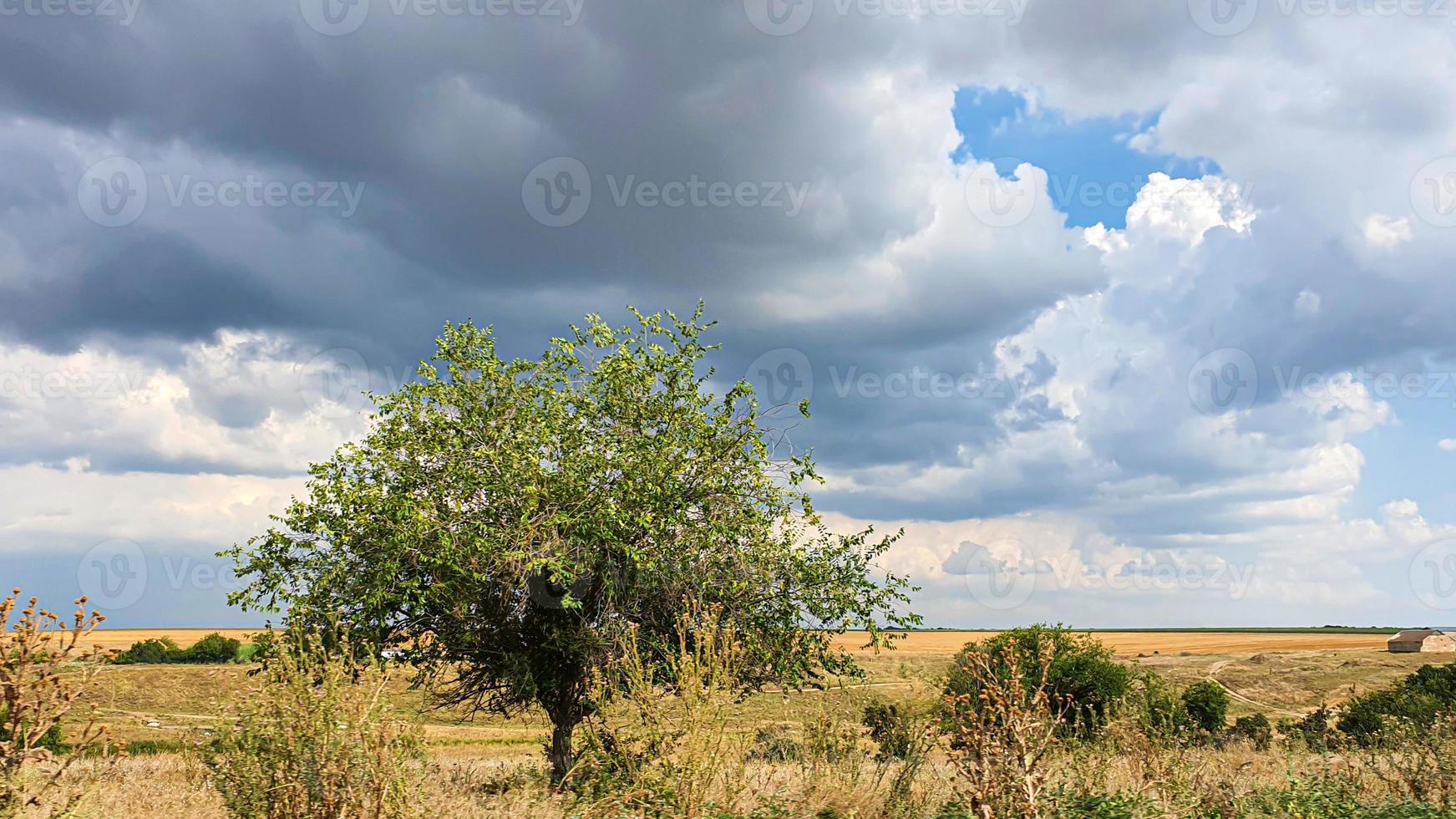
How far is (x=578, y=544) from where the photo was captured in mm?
13914

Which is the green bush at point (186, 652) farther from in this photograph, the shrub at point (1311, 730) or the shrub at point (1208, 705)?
the shrub at point (1311, 730)

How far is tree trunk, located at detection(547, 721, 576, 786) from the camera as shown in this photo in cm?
1480

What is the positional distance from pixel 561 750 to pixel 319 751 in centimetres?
844

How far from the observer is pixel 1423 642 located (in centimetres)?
8950

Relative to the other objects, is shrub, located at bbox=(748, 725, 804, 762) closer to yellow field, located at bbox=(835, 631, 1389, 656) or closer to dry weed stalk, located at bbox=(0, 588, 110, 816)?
dry weed stalk, located at bbox=(0, 588, 110, 816)

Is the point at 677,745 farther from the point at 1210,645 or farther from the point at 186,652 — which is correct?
the point at 1210,645

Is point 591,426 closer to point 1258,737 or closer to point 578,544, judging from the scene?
point 578,544

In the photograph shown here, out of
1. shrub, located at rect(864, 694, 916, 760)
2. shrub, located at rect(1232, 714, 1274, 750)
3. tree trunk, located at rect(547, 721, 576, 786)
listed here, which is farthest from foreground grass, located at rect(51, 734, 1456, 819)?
shrub, located at rect(1232, 714, 1274, 750)

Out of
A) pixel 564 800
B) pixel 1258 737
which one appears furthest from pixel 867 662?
pixel 564 800

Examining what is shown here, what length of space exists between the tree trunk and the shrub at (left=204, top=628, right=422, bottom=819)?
737cm

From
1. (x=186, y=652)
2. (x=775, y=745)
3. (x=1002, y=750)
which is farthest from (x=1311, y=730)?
(x=186, y=652)

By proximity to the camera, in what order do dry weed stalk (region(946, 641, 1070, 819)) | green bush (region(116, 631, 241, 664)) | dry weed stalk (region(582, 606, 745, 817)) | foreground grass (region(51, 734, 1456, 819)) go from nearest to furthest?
dry weed stalk (region(946, 641, 1070, 819)) < dry weed stalk (region(582, 606, 745, 817)) < foreground grass (region(51, 734, 1456, 819)) < green bush (region(116, 631, 241, 664))

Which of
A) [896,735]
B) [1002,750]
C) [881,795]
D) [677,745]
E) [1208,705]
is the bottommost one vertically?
[1208,705]

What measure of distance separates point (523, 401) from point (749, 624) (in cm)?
515
